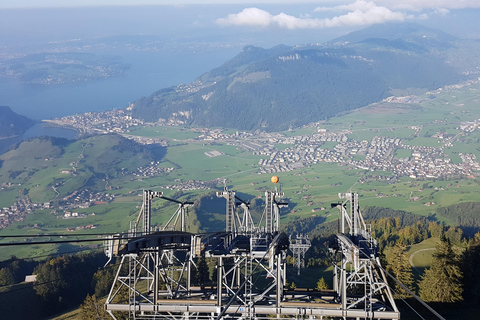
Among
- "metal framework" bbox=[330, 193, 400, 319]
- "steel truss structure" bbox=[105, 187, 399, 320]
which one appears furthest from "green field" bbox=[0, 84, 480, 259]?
"metal framework" bbox=[330, 193, 400, 319]

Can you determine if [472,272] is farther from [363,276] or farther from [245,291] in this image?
[245,291]

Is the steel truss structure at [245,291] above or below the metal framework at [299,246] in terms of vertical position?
above

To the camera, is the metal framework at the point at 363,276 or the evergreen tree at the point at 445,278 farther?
the evergreen tree at the point at 445,278

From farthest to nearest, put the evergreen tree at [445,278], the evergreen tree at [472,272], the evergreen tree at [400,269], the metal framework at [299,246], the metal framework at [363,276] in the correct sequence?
the metal framework at [299,246] < the evergreen tree at [400,269] < the evergreen tree at [472,272] < the evergreen tree at [445,278] < the metal framework at [363,276]

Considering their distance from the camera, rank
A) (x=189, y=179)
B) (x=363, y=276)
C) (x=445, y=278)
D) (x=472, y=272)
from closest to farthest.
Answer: (x=363, y=276)
(x=445, y=278)
(x=472, y=272)
(x=189, y=179)

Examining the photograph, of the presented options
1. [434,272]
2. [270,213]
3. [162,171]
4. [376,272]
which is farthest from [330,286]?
[162,171]

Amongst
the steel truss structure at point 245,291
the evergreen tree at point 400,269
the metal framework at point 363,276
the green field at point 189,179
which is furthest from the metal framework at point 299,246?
the green field at point 189,179

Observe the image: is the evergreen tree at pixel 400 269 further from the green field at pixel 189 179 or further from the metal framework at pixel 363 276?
the green field at pixel 189 179

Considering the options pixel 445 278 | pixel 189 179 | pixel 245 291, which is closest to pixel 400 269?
pixel 445 278

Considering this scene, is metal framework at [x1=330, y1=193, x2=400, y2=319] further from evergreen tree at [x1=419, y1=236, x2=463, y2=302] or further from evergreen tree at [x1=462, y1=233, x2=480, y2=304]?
evergreen tree at [x1=462, y1=233, x2=480, y2=304]
